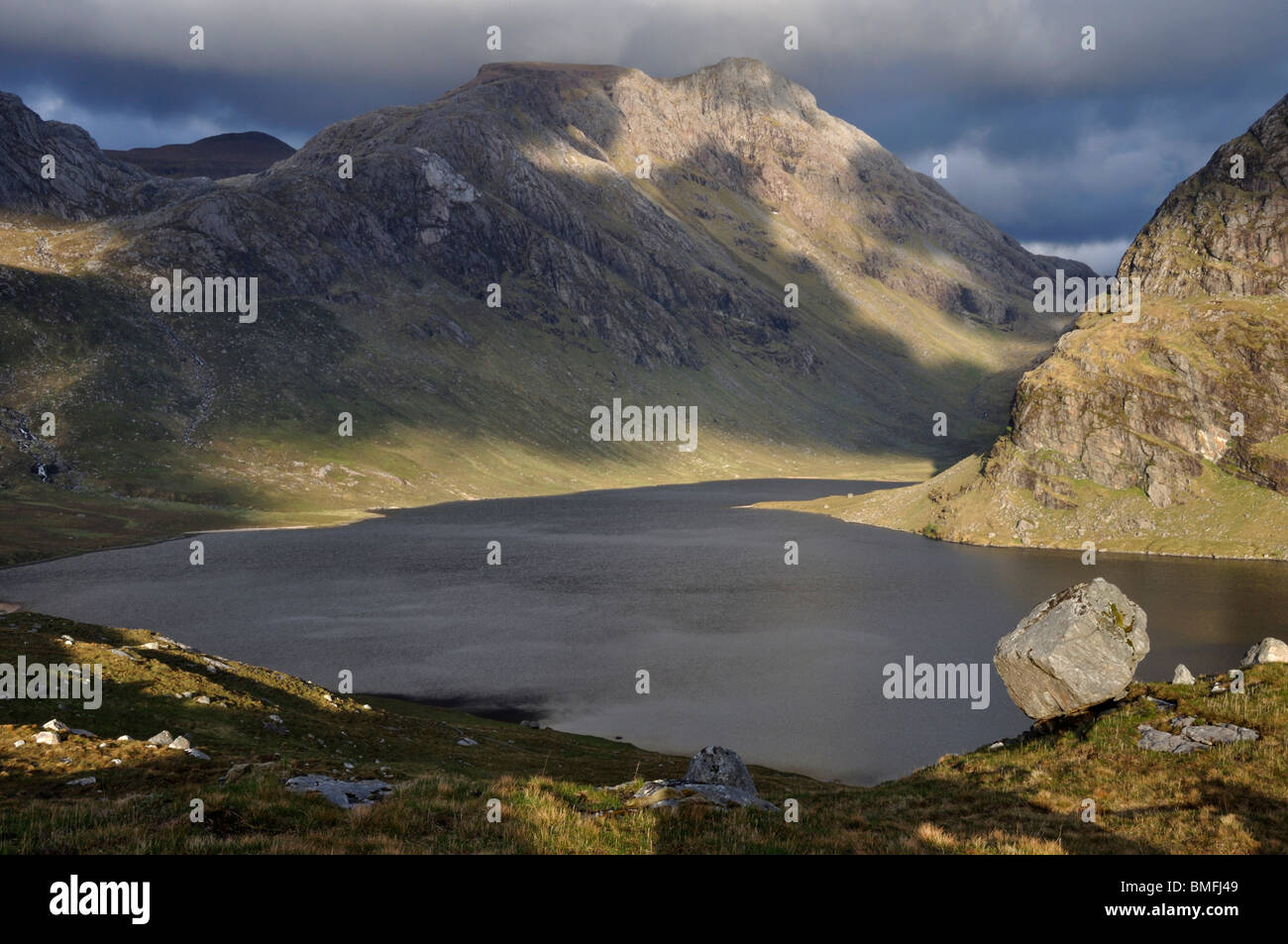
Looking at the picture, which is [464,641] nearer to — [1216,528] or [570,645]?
[570,645]

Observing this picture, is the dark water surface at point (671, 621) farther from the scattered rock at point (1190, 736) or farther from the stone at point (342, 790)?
the stone at point (342, 790)

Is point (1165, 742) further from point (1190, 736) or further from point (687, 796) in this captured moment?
→ point (687, 796)

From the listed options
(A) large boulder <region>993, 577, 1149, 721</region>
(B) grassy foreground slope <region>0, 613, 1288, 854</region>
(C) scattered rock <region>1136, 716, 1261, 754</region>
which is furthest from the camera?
(A) large boulder <region>993, 577, 1149, 721</region>

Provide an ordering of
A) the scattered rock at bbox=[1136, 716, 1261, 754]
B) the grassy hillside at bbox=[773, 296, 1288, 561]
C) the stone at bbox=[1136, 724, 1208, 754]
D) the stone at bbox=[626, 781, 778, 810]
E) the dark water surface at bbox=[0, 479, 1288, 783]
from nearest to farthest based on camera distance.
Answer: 1. the stone at bbox=[626, 781, 778, 810]
2. the scattered rock at bbox=[1136, 716, 1261, 754]
3. the stone at bbox=[1136, 724, 1208, 754]
4. the dark water surface at bbox=[0, 479, 1288, 783]
5. the grassy hillside at bbox=[773, 296, 1288, 561]

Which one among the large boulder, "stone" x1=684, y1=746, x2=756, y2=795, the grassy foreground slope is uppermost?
the large boulder

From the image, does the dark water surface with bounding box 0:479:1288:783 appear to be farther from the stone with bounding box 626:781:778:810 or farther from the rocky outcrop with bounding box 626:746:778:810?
the stone with bounding box 626:781:778:810

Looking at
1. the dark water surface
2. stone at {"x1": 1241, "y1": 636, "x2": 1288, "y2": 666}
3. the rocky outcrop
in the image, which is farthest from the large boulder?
the dark water surface
